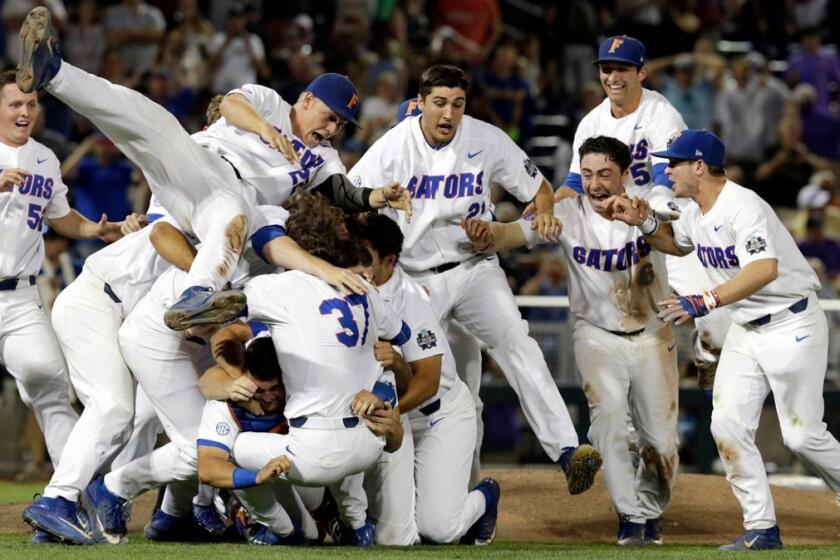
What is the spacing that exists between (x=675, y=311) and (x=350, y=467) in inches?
76.0

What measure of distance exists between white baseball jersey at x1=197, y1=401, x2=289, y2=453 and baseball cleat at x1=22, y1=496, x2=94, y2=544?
75 centimetres

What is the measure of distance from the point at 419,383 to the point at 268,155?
1.48 metres

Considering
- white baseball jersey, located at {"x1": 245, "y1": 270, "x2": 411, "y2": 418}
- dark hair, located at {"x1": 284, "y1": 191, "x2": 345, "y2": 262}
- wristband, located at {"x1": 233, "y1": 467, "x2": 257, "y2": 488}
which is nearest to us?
wristband, located at {"x1": 233, "y1": 467, "x2": 257, "y2": 488}

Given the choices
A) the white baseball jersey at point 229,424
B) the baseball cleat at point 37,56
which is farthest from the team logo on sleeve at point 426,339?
the baseball cleat at point 37,56

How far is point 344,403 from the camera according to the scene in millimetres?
6953

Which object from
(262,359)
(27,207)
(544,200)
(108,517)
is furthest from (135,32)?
(262,359)

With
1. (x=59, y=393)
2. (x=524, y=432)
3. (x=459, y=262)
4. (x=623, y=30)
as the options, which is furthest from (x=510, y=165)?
(x=623, y=30)

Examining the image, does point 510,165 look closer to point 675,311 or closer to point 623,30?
point 675,311

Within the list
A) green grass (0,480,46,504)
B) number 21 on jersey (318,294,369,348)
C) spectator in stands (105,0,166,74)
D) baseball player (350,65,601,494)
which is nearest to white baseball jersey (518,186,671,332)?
baseball player (350,65,601,494)

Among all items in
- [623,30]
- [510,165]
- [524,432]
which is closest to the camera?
[510,165]

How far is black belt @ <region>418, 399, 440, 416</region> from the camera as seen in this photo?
813 cm

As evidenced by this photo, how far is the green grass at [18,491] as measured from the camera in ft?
34.0

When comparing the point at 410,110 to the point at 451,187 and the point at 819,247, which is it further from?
the point at 819,247

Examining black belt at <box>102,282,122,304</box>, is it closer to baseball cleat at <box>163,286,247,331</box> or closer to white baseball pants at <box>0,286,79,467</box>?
white baseball pants at <box>0,286,79,467</box>
